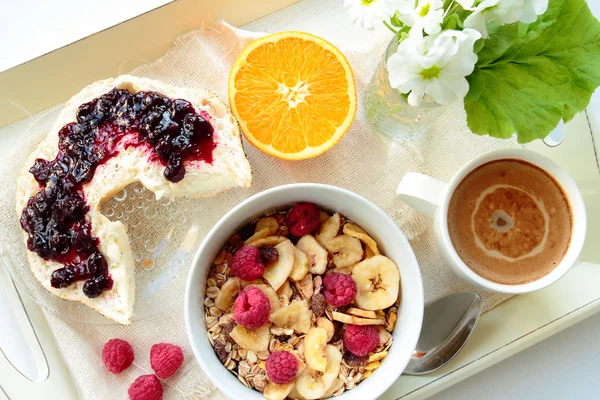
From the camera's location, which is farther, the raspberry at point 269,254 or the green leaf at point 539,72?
the raspberry at point 269,254

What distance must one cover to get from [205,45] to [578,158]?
952mm

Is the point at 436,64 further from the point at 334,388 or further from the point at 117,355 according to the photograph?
the point at 117,355

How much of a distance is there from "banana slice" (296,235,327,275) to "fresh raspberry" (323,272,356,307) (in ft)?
0.11

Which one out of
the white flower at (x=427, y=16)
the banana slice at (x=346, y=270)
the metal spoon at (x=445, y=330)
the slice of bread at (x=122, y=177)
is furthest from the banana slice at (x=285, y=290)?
the white flower at (x=427, y=16)

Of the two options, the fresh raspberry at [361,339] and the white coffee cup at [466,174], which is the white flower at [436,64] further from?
the fresh raspberry at [361,339]

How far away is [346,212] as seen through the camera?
1.18 meters

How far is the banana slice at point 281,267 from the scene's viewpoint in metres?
1.15

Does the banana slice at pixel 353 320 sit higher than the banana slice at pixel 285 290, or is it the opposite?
the banana slice at pixel 285 290

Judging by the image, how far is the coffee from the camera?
3.78 ft

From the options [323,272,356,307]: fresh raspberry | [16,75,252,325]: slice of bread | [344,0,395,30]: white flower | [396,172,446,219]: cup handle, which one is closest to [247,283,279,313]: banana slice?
[323,272,356,307]: fresh raspberry

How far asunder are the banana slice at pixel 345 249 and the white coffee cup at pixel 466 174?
0.48 feet

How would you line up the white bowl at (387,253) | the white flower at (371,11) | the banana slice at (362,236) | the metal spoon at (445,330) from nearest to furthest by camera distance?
the white flower at (371,11) → the white bowl at (387,253) → the banana slice at (362,236) → the metal spoon at (445,330)

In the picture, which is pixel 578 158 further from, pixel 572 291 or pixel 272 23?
pixel 272 23

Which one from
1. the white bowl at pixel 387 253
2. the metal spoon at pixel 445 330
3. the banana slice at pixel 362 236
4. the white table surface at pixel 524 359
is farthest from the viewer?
the white table surface at pixel 524 359
